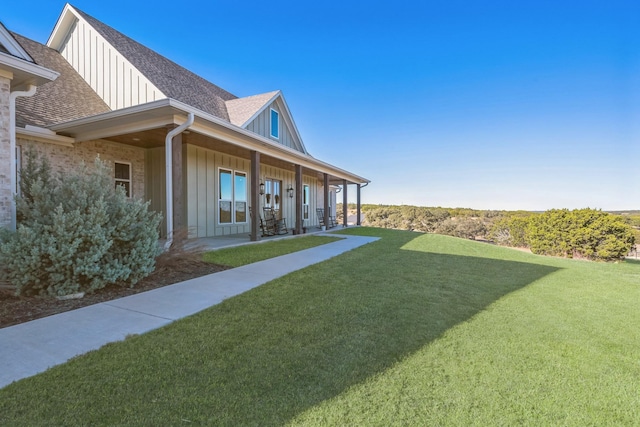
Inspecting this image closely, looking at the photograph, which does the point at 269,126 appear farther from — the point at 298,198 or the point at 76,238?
the point at 76,238

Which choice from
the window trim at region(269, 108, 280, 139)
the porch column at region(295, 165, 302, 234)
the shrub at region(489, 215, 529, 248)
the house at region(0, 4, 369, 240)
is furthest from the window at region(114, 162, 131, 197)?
the shrub at region(489, 215, 529, 248)

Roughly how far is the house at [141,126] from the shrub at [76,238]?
4.40 feet

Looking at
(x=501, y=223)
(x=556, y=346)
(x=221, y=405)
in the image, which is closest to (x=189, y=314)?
(x=221, y=405)

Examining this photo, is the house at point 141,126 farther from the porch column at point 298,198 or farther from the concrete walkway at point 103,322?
the concrete walkway at point 103,322

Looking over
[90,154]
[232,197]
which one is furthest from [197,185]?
[90,154]

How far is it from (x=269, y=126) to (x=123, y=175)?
19.7 feet

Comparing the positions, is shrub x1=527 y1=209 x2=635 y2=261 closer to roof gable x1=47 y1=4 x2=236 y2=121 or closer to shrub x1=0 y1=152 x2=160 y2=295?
roof gable x1=47 y1=4 x2=236 y2=121

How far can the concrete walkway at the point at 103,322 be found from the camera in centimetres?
231

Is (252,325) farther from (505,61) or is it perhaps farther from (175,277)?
(505,61)

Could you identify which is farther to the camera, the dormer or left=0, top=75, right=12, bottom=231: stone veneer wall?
the dormer

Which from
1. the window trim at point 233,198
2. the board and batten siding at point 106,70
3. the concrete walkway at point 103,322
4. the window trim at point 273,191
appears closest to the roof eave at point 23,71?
the board and batten siding at point 106,70

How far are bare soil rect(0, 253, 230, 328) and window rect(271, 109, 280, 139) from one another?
874 centimetres

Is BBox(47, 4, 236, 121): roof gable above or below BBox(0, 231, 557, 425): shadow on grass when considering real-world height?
above

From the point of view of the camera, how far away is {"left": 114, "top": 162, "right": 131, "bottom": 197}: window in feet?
28.9
